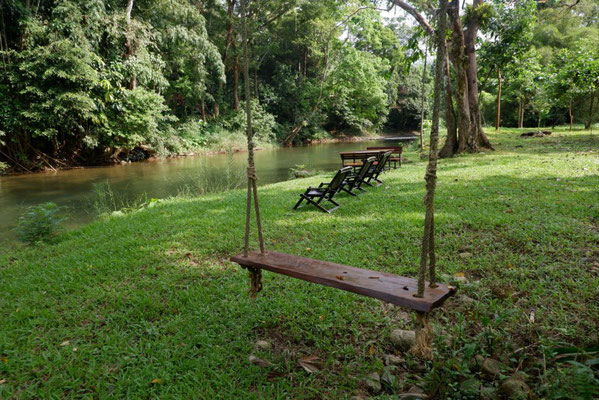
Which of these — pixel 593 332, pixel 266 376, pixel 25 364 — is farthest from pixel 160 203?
pixel 593 332

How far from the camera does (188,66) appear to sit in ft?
80.8

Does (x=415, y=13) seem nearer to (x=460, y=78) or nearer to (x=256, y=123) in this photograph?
(x=460, y=78)

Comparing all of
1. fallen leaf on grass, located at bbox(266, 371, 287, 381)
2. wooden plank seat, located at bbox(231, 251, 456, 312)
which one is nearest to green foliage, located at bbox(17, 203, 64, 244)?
wooden plank seat, located at bbox(231, 251, 456, 312)

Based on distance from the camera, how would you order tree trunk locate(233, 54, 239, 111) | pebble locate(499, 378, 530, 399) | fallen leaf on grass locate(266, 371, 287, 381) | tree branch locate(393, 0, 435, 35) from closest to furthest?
pebble locate(499, 378, 530, 399)
fallen leaf on grass locate(266, 371, 287, 381)
tree branch locate(393, 0, 435, 35)
tree trunk locate(233, 54, 239, 111)

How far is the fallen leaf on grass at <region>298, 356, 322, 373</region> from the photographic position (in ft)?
7.88

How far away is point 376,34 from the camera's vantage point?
14711 mm

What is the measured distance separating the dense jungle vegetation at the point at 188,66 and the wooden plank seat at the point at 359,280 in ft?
34.2

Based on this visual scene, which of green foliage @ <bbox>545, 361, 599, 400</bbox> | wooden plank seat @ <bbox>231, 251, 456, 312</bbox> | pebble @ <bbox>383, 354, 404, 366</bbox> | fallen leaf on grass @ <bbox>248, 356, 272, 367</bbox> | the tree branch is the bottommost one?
fallen leaf on grass @ <bbox>248, 356, 272, 367</bbox>

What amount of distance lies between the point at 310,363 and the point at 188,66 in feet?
85.6

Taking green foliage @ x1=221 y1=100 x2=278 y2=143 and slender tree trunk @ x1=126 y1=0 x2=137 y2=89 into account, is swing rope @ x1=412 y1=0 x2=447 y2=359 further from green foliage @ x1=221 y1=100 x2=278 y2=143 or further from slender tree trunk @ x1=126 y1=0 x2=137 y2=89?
green foliage @ x1=221 y1=100 x2=278 y2=143

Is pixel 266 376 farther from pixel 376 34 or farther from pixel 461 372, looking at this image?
pixel 376 34

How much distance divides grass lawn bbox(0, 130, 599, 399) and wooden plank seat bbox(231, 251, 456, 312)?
1.27 feet

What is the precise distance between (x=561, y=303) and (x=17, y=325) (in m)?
4.86

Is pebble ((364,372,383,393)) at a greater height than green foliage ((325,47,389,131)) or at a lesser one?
lesser
